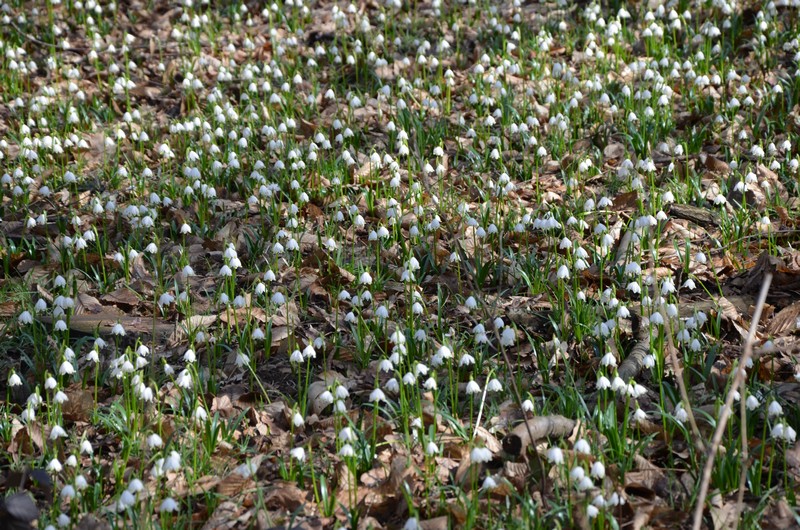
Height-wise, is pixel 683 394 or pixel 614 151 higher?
pixel 683 394

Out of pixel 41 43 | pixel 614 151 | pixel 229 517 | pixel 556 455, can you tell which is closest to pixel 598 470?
pixel 556 455

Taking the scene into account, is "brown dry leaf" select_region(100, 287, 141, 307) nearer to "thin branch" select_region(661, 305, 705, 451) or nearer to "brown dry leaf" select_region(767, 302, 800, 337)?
"thin branch" select_region(661, 305, 705, 451)

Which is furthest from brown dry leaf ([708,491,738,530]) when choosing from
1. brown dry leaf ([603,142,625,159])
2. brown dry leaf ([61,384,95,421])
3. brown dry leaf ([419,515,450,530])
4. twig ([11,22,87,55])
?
twig ([11,22,87,55])

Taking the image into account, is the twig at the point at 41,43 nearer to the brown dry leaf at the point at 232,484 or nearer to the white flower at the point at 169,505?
the brown dry leaf at the point at 232,484

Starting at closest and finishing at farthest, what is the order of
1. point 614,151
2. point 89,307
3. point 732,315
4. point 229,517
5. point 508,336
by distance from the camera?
point 229,517 < point 508,336 < point 732,315 < point 89,307 < point 614,151

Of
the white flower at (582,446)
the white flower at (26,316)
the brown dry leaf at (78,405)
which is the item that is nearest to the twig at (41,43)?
the white flower at (26,316)

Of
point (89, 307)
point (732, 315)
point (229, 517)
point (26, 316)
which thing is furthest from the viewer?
point (89, 307)

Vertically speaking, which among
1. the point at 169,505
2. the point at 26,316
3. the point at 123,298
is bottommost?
the point at 123,298

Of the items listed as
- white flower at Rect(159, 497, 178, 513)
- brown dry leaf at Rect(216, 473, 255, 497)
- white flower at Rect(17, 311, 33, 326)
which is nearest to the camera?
white flower at Rect(159, 497, 178, 513)

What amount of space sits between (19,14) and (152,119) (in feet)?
7.92

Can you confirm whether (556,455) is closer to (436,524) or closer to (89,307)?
(436,524)

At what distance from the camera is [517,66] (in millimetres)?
5902

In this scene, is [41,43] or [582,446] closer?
[582,446]

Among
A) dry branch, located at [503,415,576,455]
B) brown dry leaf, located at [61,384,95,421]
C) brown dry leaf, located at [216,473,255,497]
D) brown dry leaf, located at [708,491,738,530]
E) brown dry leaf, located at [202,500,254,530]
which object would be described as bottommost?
brown dry leaf, located at [61,384,95,421]
